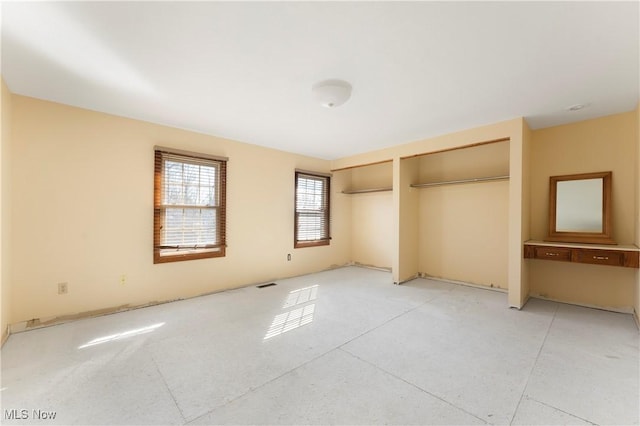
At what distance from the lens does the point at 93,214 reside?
3254 mm

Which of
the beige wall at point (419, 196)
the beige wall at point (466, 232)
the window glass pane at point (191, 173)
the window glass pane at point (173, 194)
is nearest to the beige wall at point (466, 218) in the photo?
the beige wall at point (466, 232)

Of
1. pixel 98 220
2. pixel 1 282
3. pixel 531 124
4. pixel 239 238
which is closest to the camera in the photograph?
pixel 1 282

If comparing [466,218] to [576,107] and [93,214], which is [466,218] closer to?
[576,107]

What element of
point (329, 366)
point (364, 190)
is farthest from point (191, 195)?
point (364, 190)

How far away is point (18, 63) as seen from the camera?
7.45 ft

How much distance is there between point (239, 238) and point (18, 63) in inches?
122

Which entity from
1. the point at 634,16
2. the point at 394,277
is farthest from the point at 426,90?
the point at 394,277

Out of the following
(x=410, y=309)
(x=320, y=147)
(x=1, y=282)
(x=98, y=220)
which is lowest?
(x=410, y=309)

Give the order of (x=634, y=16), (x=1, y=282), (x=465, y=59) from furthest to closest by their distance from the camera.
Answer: (x=1, y=282) < (x=465, y=59) < (x=634, y=16)

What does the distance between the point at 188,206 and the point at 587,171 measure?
5.70m

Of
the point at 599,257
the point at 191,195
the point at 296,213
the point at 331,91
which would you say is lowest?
the point at 599,257

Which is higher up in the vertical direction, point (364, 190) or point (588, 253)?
point (364, 190)

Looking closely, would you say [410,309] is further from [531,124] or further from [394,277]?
[531,124]

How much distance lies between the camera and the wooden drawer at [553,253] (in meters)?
3.33
